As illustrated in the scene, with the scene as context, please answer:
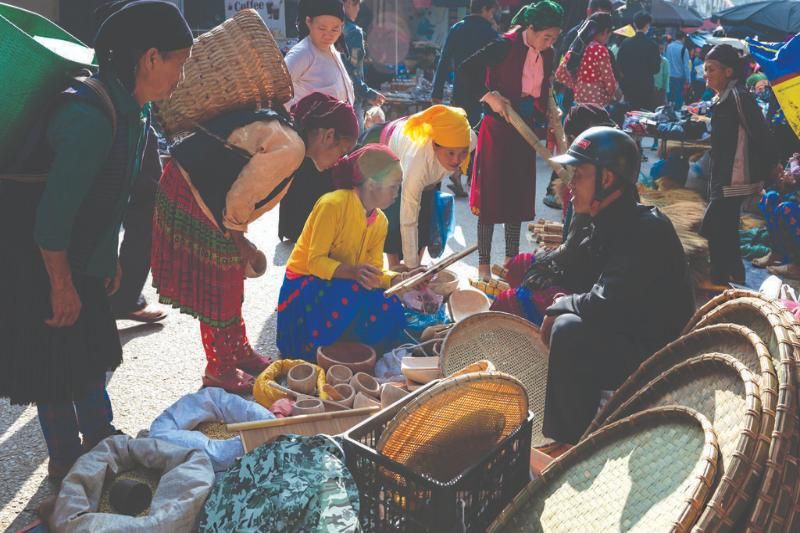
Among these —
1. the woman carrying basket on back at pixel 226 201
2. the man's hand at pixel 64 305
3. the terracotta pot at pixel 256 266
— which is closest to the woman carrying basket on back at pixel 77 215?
the man's hand at pixel 64 305

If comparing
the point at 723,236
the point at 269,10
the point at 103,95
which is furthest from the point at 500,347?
the point at 269,10

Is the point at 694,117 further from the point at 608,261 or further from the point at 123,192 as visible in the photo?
the point at 123,192

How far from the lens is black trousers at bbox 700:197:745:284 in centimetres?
523

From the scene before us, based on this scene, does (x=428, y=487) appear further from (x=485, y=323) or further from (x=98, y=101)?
(x=98, y=101)

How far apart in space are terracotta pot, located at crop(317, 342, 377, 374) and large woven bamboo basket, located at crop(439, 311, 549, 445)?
46 centimetres

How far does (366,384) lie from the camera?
336cm

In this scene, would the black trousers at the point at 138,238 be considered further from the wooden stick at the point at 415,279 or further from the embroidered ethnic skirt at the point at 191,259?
the wooden stick at the point at 415,279

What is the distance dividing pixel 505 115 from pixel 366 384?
2.30 metres

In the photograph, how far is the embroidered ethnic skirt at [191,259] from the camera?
10.5ft

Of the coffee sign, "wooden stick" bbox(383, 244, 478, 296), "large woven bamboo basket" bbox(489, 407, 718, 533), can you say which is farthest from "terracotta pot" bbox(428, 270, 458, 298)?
the coffee sign

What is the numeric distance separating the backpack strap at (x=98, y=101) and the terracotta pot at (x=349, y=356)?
1.60m

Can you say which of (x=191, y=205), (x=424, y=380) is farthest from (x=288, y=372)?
(x=191, y=205)

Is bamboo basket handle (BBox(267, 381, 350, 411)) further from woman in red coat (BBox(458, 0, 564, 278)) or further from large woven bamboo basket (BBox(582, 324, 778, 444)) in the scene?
woman in red coat (BBox(458, 0, 564, 278))

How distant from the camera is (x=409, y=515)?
2.17 meters
